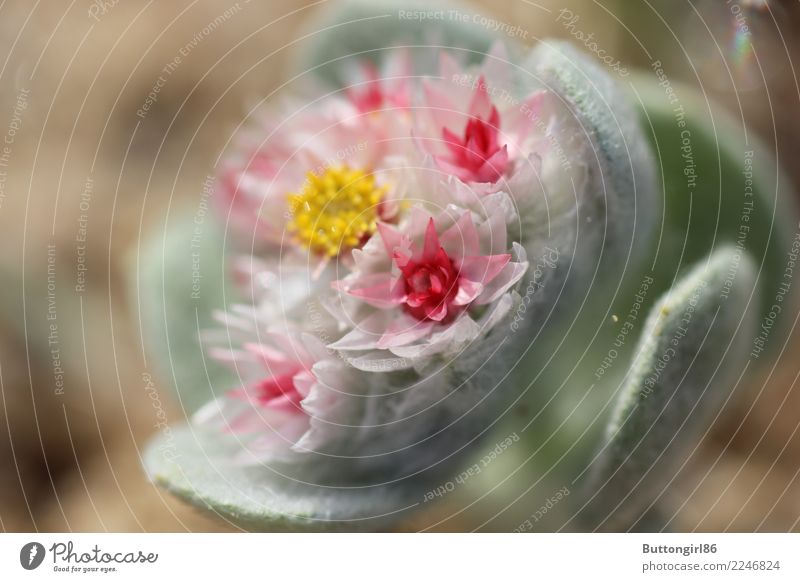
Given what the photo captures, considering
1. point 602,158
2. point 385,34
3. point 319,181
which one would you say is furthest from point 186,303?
point 602,158

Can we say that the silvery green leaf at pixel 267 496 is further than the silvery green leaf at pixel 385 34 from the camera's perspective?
No

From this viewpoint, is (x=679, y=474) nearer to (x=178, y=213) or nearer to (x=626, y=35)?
(x=626, y=35)

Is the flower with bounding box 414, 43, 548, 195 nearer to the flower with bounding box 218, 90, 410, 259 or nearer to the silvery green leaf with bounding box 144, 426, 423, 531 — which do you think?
Result: the flower with bounding box 218, 90, 410, 259

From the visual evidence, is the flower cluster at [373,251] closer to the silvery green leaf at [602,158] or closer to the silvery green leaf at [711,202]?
the silvery green leaf at [602,158]

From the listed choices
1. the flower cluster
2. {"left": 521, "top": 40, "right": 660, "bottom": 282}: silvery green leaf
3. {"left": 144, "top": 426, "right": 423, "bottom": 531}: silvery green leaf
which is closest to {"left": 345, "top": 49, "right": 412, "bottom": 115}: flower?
the flower cluster

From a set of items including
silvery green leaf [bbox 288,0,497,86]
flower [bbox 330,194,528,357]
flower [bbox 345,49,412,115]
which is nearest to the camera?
flower [bbox 330,194,528,357]

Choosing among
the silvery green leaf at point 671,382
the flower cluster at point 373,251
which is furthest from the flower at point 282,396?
the silvery green leaf at point 671,382

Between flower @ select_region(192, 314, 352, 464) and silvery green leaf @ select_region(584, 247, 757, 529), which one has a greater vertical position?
flower @ select_region(192, 314, 352, 464)

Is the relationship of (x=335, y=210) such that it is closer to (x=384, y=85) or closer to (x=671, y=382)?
(x=384, y=85)
